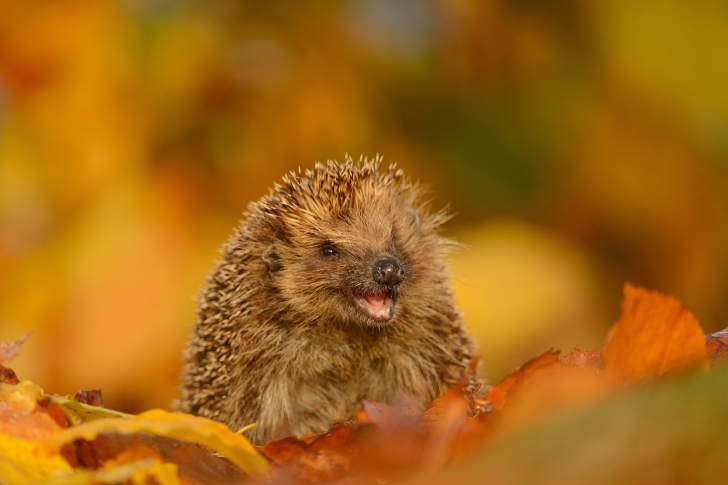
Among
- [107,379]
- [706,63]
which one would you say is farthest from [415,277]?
[706,63]

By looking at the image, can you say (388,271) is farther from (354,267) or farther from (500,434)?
(500,434)

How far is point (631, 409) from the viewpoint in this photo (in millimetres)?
398

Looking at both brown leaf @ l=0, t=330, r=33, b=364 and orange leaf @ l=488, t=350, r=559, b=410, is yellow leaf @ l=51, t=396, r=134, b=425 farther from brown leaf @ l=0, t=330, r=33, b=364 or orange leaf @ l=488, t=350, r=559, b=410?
orange leaf @ l=488, t=350, r=559, b=410

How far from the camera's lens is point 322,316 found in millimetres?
1188

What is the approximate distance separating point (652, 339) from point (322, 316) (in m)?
0.70

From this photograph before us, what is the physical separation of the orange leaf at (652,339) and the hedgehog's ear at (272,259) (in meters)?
0.74

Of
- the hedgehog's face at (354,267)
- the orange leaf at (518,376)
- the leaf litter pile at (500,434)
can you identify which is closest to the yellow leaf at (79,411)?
the leaf litter pile at (500,434)

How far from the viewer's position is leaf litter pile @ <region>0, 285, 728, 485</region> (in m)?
0.40

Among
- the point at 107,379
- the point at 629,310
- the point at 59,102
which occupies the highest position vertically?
the point at 59,102

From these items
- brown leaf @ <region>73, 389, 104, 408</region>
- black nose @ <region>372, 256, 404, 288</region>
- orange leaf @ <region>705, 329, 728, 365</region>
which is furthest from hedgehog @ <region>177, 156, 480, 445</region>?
orange leaf @ <region>705, 329, 728, 365</region>

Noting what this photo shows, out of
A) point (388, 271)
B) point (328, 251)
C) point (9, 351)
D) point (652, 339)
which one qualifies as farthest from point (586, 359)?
point (328, 251)

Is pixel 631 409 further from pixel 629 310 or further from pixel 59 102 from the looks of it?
pixel 59 102

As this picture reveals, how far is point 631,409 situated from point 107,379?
2051mm

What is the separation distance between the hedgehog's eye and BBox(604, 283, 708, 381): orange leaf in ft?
2.42
